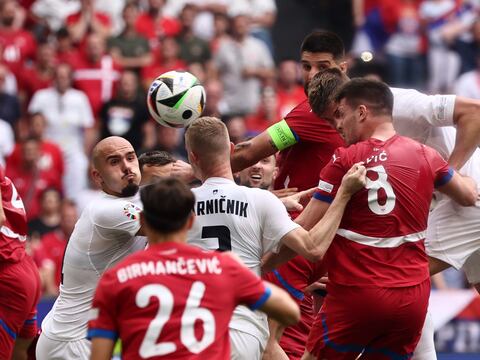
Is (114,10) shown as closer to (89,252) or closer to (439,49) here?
(439,49)

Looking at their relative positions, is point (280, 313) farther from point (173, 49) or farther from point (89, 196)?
point (173, 49)

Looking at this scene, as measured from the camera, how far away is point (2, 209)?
859cm

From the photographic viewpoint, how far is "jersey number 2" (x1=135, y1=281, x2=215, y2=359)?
6043 mm

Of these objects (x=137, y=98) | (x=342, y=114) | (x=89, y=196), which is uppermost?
(x=342, y=114)

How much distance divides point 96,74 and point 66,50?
21.0 inches

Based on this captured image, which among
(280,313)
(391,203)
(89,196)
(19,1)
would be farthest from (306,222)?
(19,1)

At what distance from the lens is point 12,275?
9.18m

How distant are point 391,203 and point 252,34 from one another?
11.0m

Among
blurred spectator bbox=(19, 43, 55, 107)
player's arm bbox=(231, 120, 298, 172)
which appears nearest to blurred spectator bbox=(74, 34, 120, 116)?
blurred spectator bbox=(19, 43, 55, 107)

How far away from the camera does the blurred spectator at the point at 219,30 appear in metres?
17.8

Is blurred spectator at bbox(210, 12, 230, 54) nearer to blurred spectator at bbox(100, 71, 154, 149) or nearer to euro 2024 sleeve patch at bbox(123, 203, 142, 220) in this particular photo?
blurred spectator at bbox(100, 71, 154, 149)

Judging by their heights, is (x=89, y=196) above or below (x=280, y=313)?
below

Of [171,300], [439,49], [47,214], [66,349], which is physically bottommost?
[47,214]

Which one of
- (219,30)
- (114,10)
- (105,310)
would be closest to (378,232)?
(105,310)
